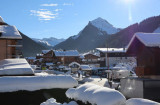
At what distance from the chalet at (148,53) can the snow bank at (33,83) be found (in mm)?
7627

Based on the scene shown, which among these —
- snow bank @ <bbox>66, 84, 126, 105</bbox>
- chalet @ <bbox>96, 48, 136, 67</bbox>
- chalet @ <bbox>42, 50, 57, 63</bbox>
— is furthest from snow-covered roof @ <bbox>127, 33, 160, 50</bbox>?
chalet @ <bbox>42, 50, 57, 63</bbox>

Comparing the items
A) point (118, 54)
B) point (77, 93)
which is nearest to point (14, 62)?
point (77, 93)

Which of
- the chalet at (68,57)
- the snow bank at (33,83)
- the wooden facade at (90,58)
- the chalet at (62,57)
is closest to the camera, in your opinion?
the snow bank at (33,83)

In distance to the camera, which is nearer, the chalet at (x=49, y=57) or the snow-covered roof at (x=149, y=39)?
the snow-covered roof at (x=149, y=39)

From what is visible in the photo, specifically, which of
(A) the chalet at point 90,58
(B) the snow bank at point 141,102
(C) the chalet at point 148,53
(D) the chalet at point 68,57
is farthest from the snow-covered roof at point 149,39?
(A) the chalet at point 90,58

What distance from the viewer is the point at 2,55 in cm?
3020

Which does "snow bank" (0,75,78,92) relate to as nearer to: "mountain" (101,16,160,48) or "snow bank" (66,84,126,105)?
"snow bank" (66,84,126,105)

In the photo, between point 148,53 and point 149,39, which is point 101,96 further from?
point 148,53

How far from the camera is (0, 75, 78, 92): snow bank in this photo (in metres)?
15.6

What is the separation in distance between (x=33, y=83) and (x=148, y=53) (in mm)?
11368

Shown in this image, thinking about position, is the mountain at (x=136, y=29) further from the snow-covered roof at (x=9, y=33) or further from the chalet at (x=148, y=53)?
the chalet at (x=148, y=53)

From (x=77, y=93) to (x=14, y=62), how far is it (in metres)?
13.6

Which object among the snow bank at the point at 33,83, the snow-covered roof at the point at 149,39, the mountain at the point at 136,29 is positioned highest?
the mountain at the point at 136,29

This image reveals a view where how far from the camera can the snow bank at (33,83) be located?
15.6 m
